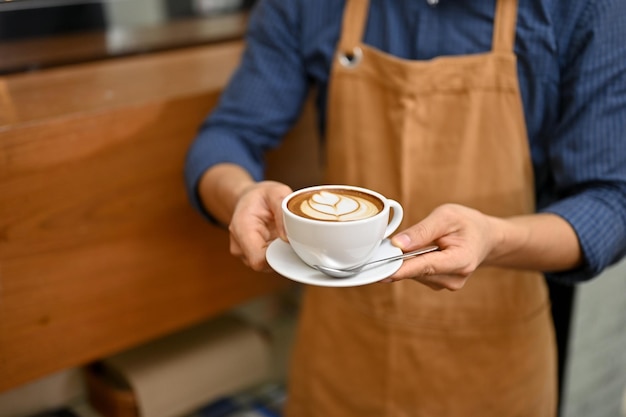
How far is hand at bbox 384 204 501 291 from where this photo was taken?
725 millimetres

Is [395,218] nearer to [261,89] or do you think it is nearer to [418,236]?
[418,236]

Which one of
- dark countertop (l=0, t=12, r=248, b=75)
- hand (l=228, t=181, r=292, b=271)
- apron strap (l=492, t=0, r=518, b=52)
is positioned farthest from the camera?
dark countertop (l=0, t=12, r=248, b=75)

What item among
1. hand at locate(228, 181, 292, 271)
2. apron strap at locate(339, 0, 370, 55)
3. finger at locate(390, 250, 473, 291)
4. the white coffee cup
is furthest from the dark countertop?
finger at locate(390, 250, 473, 291)

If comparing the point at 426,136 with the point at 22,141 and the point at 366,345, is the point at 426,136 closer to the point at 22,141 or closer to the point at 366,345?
the point at 366,345

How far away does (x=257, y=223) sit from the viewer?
0.80 metres

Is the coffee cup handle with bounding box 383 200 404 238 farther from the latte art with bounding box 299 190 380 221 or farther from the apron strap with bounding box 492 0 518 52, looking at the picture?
the apron strap with bounding box 492 0 518 52

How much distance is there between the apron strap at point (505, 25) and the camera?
929 millimetres

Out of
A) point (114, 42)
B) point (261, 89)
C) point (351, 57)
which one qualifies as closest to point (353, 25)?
point (351, 57)

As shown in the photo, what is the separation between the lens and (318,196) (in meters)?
0.72

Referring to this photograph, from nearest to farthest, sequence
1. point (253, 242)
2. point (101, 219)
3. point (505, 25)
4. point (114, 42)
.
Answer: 1. point (253, 242)
2. point (505, 25)
3. point (101, 219)
4. point (114, 42)

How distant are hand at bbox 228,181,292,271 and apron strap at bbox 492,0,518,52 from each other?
36 centimetres

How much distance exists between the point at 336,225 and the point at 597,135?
40 cm

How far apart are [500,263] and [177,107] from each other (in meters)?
0.55

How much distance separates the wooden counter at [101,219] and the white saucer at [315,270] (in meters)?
0.40
